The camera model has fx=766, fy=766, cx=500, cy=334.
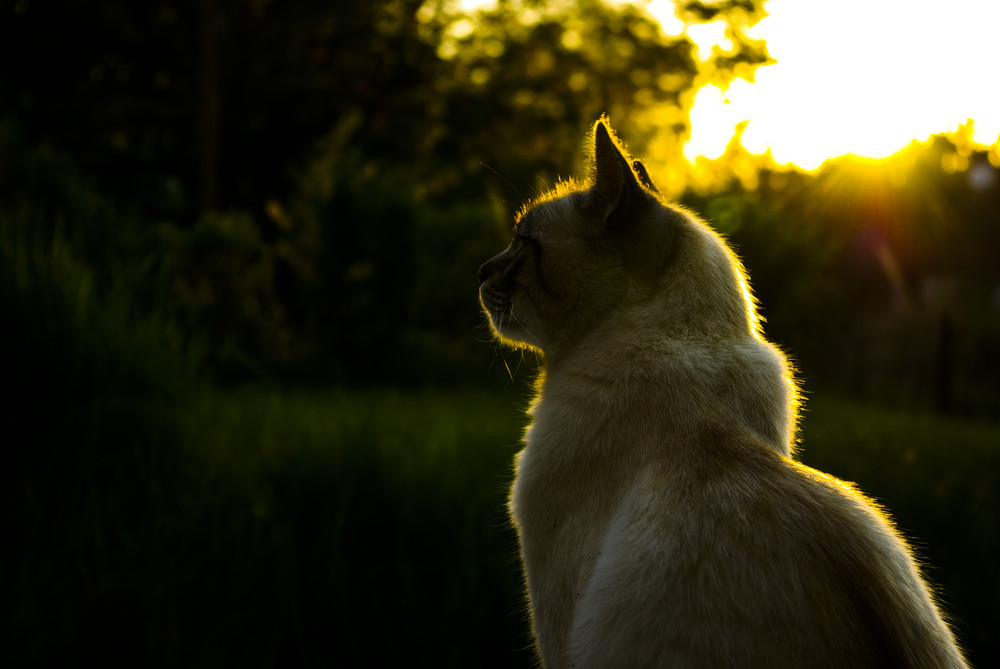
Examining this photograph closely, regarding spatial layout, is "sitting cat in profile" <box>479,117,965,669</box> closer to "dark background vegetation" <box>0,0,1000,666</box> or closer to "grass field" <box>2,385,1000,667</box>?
"dark background vegetation" <box>0,0,1000,666</box>

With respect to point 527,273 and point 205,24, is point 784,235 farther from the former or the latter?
point 527,273

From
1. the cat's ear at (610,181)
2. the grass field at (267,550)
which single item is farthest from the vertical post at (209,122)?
the cat's ear at (610,181)

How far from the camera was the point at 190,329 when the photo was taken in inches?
197

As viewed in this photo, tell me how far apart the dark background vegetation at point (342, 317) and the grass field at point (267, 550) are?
0.5 inches

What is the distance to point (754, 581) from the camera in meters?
1.31

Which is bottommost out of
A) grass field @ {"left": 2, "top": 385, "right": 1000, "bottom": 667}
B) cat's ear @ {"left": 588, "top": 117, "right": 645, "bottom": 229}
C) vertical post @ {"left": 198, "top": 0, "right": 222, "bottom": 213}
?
grass field @ {"left": 2, "top": 385, "right": 1000, "bottom": 667}

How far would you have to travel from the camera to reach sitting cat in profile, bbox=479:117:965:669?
131 cm

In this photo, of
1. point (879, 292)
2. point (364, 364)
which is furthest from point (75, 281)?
point (879, 292)

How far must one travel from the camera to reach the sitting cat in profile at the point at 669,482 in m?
1.31

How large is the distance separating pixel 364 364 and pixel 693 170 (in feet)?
17.1

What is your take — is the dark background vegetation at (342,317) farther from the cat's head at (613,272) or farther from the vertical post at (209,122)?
the cat's head at (613,272)

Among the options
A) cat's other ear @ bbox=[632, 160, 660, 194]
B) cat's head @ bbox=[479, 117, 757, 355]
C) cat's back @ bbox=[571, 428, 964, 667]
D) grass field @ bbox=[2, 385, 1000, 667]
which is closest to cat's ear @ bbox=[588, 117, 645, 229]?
cat's head @ bbox=[479, 117, 757, 355]

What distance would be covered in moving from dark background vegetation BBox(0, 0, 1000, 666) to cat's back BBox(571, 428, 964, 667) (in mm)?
1352

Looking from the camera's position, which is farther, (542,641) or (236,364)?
(236,364)
